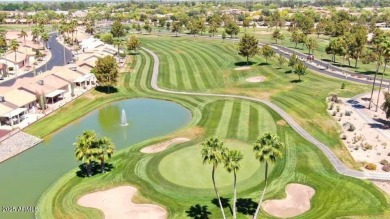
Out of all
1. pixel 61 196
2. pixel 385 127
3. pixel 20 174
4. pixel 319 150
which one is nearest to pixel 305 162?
pixel 319 150

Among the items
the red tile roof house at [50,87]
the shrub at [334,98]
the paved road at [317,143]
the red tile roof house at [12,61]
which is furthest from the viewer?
the red tile roof house at [12,61]

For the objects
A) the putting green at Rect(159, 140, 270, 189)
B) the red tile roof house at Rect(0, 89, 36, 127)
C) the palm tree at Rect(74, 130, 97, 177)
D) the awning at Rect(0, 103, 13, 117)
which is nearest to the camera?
the palm tree at Rect(74, 130, 97, 177)

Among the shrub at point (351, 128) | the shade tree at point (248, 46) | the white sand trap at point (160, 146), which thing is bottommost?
the white sand trap at point (160, 146)

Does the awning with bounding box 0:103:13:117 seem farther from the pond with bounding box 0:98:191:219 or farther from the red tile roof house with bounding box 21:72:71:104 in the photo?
the pond with bounding box 0:98:191:219

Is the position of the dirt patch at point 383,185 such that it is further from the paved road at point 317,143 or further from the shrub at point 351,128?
the shrub at point 351,128

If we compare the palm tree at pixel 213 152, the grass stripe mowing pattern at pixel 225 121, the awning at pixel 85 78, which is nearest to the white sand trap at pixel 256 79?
the grass stripe mowing pattern at pixel 225 121

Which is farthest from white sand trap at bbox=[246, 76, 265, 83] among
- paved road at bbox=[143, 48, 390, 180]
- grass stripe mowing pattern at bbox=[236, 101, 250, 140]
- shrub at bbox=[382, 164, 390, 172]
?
shrub at bbox=[382, 164, 390, 172]
